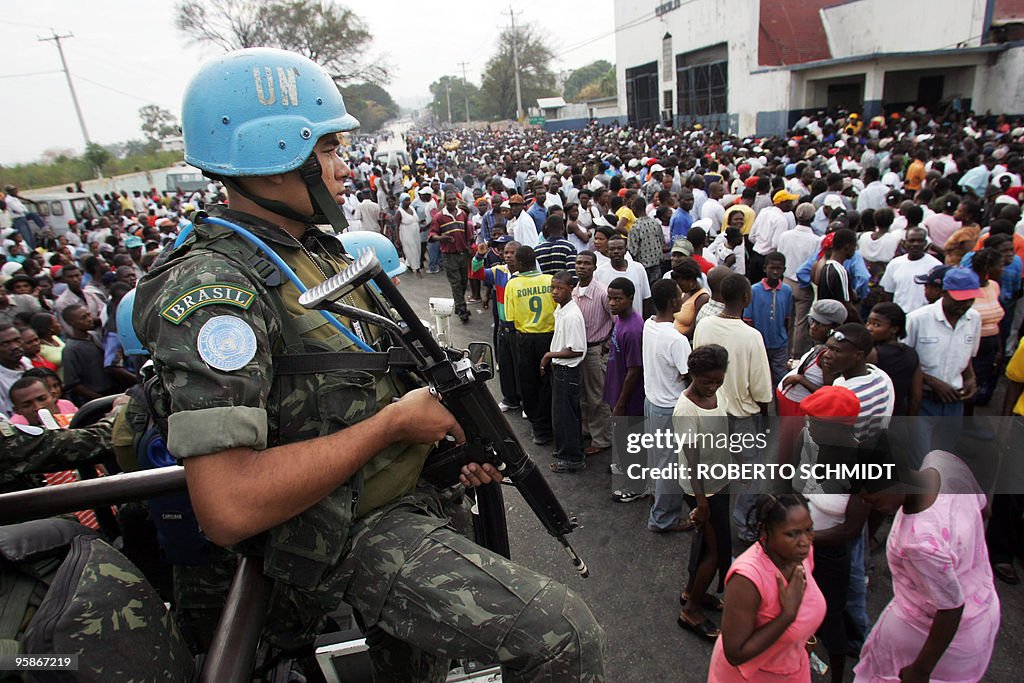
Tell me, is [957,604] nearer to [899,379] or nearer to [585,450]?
[899,379]

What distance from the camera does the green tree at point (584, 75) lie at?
3696 inches

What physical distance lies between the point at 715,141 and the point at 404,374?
21362 mm

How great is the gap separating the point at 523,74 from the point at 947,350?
73337 millimetres

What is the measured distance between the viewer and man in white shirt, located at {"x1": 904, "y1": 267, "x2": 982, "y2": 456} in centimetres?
420

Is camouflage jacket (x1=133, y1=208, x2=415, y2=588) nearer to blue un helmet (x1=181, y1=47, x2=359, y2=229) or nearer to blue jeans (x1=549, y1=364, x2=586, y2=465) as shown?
blue un helmet (x1=181, y1=47, x2=359, y2=229)

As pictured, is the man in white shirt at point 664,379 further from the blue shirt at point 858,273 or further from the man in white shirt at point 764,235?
the man in white shirt at point 764,235

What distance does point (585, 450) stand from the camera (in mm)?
5816

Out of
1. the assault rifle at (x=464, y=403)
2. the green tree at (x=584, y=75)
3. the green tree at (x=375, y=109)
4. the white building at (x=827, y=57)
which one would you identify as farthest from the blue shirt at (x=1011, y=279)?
the green tree at (x=584, y=75)

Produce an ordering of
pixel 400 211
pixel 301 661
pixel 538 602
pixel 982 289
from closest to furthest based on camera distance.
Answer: pixel 538 602, pixel 301 661, pixel 982 289, pixel 400 211

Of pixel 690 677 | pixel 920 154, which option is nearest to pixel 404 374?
pixel 690 677

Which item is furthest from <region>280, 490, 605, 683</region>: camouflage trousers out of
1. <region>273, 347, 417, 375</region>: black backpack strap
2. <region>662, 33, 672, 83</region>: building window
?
<region>662, 33, 672, 83</region>: building window

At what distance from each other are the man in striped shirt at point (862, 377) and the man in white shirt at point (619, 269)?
→ 273 cm

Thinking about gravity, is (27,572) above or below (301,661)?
above
